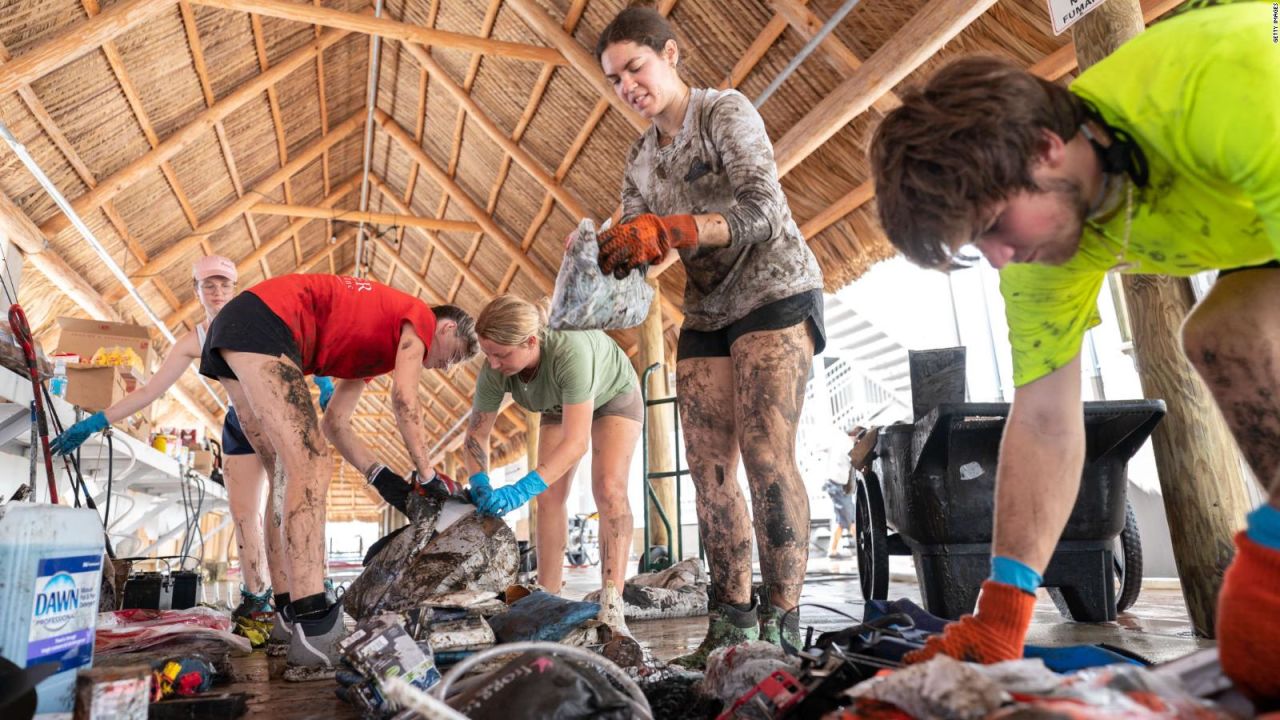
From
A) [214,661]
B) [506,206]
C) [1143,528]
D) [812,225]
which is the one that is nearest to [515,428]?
[506,206]

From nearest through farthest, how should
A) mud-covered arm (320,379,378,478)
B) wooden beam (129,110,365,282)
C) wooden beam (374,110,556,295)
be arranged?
1. mud-covered arm (320,379,378,478)
2. wooden beam (129,110,365,282)
3. wooden beam (374,110,556,295)

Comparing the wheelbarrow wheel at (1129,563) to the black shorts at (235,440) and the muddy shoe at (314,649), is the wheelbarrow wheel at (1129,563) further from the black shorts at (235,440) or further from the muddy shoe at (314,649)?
the black shorts at (235,440)

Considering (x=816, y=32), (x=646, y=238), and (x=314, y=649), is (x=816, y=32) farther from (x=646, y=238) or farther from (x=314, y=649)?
(x=314, y=649)

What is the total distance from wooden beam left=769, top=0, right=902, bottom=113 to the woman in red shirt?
325cm

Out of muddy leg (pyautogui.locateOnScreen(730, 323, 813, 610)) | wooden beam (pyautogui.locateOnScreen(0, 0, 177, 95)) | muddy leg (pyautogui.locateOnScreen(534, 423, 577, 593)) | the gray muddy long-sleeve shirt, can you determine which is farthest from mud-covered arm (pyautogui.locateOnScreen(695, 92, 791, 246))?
wooden beam (pyautogui.locateOnScreen(0, 0, 177, 95))

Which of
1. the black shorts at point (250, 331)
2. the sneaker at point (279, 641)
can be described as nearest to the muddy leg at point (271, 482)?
the sneaker at point (279, 641)

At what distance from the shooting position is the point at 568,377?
272 centimetres

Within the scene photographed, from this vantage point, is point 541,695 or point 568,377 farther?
point 568,377

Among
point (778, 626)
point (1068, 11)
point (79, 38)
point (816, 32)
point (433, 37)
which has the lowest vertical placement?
point (778, 626)

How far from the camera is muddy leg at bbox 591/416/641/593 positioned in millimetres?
2785

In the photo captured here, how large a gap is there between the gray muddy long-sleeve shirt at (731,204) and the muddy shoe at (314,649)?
1232mm

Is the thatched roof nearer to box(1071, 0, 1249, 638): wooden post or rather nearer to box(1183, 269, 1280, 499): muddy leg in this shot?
box(1071, 0, 1249, 638): wooden post

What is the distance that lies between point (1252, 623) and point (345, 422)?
9.43 feet

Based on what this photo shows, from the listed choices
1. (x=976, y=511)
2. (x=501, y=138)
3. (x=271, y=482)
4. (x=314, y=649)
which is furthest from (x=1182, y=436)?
(x=501, y=138)
